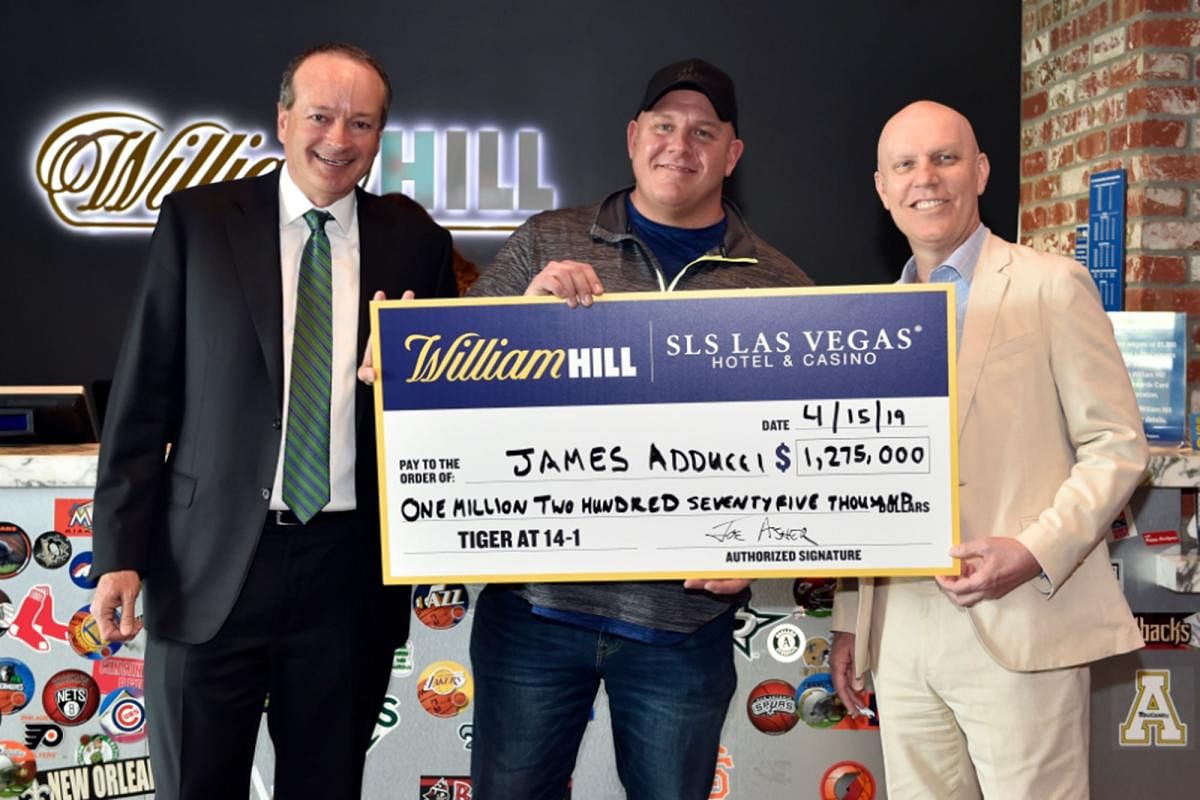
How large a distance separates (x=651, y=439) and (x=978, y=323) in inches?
23.2

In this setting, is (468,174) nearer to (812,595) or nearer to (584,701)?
(812,595)

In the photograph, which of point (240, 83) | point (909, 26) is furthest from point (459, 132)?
point (909, 26)

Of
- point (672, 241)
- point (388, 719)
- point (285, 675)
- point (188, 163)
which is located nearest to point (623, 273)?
point (672, 241)

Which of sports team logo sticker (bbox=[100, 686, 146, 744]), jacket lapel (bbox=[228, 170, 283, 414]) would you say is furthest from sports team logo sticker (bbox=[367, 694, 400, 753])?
jacket lapel (bbox=[228, 170, 283, 414])

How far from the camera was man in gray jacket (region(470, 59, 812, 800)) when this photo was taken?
2.16 metres

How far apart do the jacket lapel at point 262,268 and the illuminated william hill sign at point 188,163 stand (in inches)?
126

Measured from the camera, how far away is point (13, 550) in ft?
8.93

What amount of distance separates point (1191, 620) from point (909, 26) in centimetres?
345

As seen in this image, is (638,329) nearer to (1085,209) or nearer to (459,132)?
(1085,209)

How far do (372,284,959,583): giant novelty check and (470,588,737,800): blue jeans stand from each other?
0.19m

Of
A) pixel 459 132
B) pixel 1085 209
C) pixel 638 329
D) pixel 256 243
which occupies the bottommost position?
pixel 638 329

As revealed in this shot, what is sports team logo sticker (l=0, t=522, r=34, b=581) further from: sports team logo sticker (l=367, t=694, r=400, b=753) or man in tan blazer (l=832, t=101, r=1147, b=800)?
man in tan blazer (l=832, t=101, r=1147, b=800)

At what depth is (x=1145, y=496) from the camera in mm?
2797
